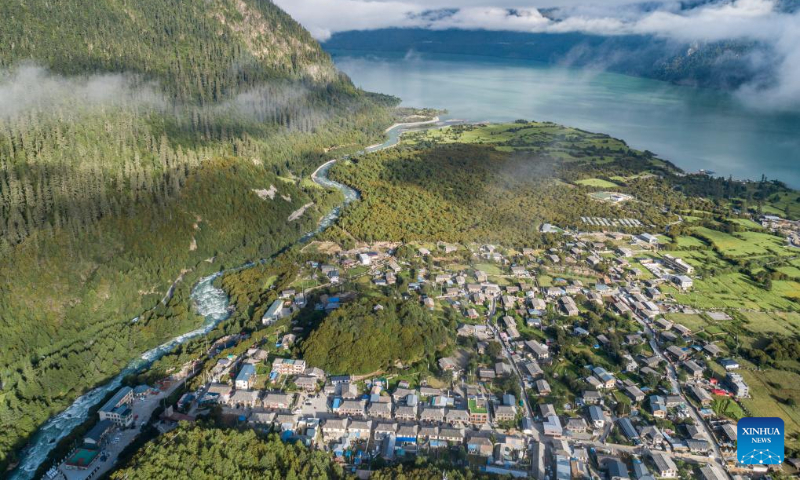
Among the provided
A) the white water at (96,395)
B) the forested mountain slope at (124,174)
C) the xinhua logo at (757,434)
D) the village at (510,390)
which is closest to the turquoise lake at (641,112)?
the forested mountain slope at (124,174)

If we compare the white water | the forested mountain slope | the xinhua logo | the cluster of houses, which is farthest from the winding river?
the xinhua logo

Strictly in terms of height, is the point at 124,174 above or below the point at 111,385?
above

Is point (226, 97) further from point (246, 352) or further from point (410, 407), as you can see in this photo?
point (410, 407)

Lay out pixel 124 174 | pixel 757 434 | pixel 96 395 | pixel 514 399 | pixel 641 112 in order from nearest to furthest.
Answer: pixel 757 434 → pixel 514 399 → pixel 96 395 → pixel 124 174 → pixel 641 112

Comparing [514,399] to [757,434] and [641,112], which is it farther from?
[641,112]

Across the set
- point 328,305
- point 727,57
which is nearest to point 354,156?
point 328,305

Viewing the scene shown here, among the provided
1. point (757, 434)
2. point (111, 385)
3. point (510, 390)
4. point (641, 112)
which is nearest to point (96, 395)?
point (111, 385)

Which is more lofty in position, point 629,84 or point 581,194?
point 629,84
